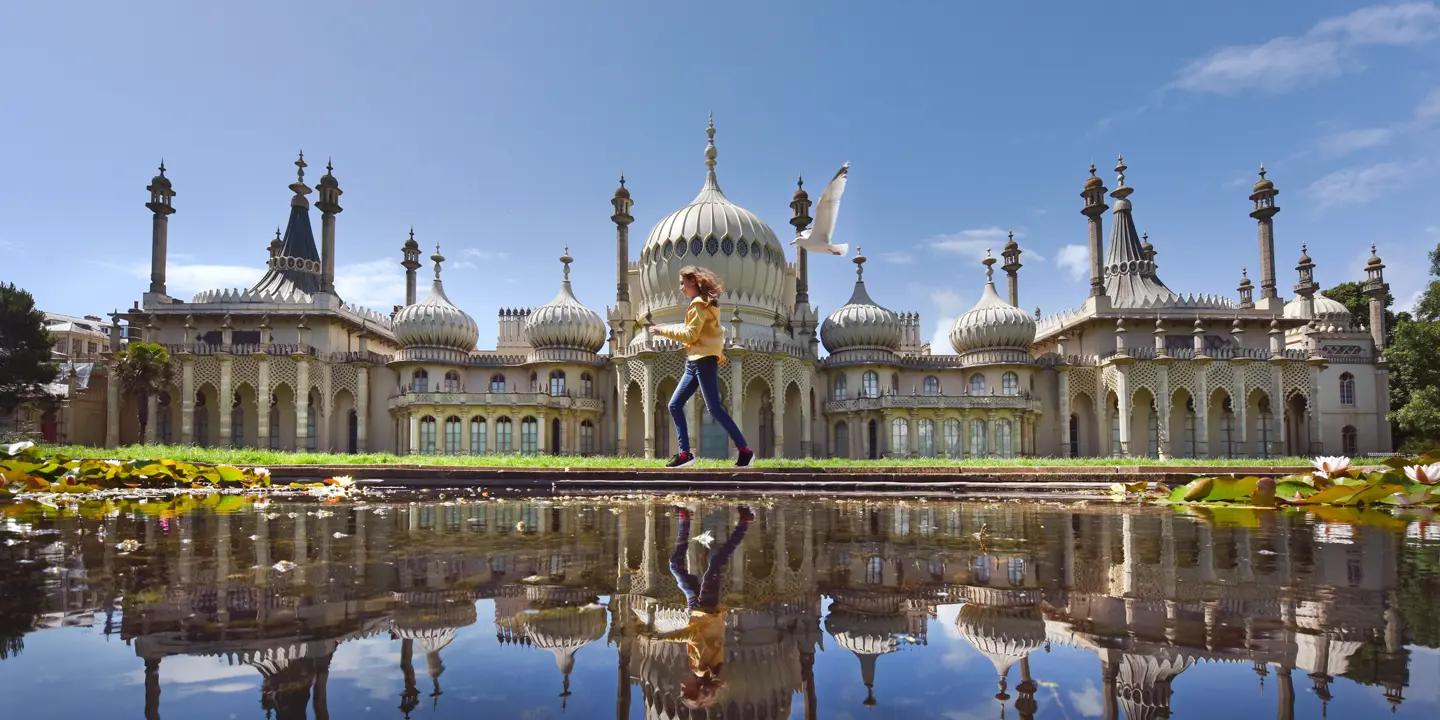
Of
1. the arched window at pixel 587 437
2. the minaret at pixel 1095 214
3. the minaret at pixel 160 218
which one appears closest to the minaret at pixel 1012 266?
the minaret at pixel 1095 214

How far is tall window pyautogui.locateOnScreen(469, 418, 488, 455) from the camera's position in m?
34.2

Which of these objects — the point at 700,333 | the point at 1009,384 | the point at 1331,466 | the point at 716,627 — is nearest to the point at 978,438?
the point at 1009,384

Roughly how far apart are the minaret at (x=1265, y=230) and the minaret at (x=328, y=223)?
44748 millimetres

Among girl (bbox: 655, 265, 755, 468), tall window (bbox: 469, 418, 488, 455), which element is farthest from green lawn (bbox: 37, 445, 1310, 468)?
tall window (bbox: 469, 418, 488, 455)

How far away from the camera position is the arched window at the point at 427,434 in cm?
3400

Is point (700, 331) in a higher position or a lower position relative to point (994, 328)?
lower

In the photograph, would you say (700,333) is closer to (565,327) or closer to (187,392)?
(565,327)

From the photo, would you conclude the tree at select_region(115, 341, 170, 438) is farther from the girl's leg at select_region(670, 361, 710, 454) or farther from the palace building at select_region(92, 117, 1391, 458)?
the girl's leg at select_region(670, 361, 710, 454)

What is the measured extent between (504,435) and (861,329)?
16.7 m

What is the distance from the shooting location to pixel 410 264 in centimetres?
4706

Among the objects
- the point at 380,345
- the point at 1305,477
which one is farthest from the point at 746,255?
the point at 1305,477

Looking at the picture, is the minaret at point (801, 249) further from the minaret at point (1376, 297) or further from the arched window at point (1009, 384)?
the minaret at point (1376, 297)

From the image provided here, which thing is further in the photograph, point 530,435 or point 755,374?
point 530,435

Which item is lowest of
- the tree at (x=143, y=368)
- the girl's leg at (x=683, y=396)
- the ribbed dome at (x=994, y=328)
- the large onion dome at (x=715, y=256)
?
the girl's leg at (x=683, y=396)
